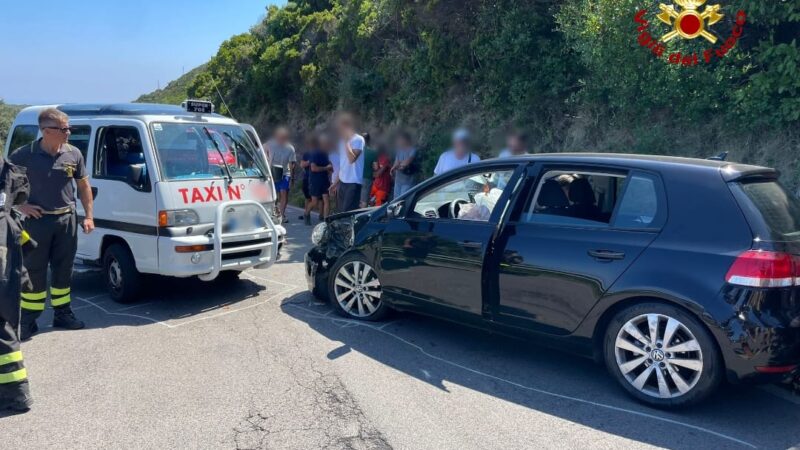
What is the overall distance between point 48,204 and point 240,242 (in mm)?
1812

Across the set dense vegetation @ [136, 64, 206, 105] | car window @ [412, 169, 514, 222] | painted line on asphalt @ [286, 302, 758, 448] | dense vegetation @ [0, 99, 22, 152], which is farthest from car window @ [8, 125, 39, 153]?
dense vegetation @ [136, 64, 206, 105]

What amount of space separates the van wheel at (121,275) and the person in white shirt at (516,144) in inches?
216

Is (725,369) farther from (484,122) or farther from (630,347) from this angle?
(484,122)

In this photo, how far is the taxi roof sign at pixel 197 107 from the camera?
24.3 feet

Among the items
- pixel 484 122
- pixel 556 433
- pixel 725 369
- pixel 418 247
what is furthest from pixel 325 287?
pixel 484 122

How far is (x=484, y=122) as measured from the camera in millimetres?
12375

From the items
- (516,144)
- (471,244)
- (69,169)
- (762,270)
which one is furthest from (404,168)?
(762,270)

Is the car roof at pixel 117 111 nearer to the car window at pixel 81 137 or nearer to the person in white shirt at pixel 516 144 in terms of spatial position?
the car window at pixel 81 137

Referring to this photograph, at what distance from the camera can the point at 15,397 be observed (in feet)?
14.1

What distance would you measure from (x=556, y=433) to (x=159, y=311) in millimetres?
4298

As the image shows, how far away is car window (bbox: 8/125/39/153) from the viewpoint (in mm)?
7676

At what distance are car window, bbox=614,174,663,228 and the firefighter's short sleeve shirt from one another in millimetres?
4666

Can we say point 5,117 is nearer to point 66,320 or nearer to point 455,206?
point 66,320

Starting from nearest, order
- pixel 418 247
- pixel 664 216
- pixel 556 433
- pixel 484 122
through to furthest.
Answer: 1. pixel 556 433
2. pixel 664 216
3. pixel 418 247
4. pixel 484 122
